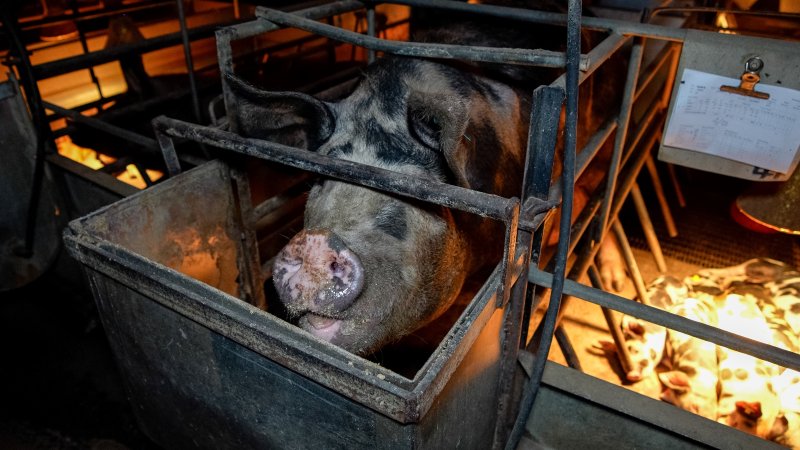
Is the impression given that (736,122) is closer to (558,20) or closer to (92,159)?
(558,20)

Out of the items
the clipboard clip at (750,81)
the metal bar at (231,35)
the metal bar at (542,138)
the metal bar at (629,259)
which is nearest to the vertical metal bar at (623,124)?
the clipboard clip at (750,81)

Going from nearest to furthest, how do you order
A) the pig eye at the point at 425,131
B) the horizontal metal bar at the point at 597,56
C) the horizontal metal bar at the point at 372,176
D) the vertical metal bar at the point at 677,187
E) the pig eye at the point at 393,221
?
the horizontal metal bar at the point at 372,176, the horizontal metal bar at the point at 597,56, the pig eye at the point at 393,221, the pig eye at the point at 425,131, the vertical metal bar at the point at 677,187

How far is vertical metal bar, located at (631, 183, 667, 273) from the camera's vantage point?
4529 millimetres

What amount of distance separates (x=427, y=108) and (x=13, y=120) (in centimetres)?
315

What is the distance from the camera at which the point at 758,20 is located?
6.15 meters

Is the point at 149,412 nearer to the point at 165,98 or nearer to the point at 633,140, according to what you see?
the point at 165,98

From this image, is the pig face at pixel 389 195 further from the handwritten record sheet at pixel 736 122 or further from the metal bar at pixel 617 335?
the metal bar at pixel 617 335

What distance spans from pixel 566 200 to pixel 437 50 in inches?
29.9

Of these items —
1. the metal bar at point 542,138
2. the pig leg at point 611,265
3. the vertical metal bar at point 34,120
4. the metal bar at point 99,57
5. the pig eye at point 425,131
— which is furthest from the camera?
the pig leg at point 611,265

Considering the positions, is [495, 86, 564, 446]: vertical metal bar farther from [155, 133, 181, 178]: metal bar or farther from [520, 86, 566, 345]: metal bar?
[155, 133, 181, 178]: metal bar

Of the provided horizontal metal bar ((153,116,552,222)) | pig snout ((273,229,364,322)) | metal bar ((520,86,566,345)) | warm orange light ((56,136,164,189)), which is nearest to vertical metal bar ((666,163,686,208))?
metal bar ((520,86,566,345))

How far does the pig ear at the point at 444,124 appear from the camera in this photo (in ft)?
5.92

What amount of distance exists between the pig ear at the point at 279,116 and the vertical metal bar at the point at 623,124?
149 centimetres

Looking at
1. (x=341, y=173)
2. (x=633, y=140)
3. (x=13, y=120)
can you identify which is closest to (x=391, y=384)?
(x=341, y=173)
